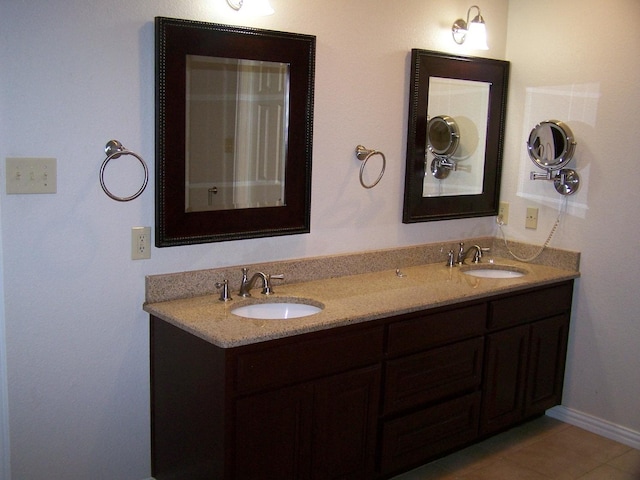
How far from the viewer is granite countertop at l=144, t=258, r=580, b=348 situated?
2309 millimetres

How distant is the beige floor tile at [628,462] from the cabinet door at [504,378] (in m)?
0.44

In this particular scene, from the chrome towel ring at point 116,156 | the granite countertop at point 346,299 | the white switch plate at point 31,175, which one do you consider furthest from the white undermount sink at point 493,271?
the white switch plate at point 31,175

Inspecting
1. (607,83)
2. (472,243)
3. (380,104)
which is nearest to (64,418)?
(380,104)

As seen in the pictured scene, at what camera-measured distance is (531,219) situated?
362cm

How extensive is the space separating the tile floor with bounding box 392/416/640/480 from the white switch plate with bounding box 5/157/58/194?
1.75 m

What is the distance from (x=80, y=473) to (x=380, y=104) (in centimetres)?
189

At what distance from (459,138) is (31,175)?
2001 mm

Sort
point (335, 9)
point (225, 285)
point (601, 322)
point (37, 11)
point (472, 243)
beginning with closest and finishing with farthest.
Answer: point (37, 11)
point (225, 285)
point (335, 9)
point (601, 322)
point (472, 243)

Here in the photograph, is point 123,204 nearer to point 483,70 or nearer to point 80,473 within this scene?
point 80,473

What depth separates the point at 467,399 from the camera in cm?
303

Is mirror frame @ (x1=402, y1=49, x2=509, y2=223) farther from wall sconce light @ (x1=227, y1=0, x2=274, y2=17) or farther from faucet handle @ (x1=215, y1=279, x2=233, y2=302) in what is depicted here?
faucet handle @ (x1=215, y1=279, x2=233, y2=302)

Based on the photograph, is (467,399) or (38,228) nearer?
(38,228)

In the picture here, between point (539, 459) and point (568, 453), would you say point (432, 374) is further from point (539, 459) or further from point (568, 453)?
point (568, 453)

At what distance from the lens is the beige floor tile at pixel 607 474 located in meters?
3.00
